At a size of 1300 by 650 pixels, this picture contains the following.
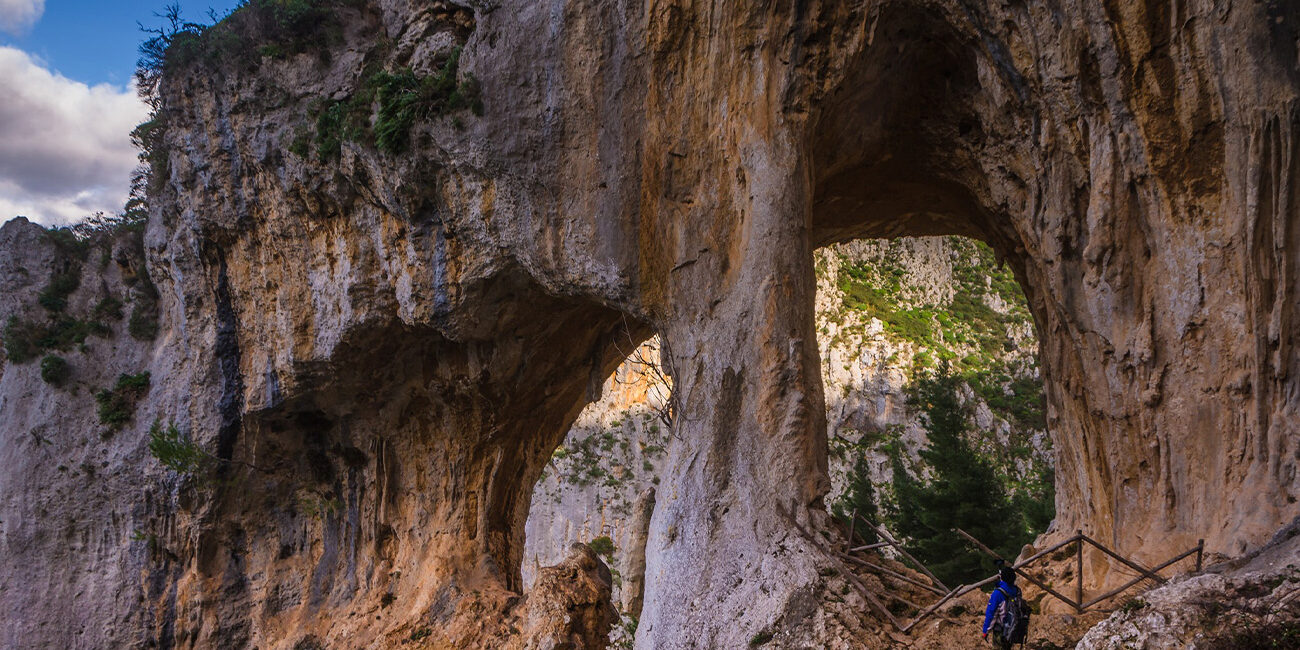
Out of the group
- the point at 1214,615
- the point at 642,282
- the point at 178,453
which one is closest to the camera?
the point at 1214,615

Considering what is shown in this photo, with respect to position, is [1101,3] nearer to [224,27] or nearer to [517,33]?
[517,33]

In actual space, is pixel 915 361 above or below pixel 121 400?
above

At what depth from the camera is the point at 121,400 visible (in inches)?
565

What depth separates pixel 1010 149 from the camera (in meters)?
9.15

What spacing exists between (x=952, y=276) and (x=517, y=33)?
32.5 metres

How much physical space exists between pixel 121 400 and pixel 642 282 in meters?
10.4

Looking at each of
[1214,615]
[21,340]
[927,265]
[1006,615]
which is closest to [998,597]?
[1006,615]

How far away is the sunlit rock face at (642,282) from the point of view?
7012 mm

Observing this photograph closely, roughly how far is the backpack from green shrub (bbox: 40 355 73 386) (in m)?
15.3

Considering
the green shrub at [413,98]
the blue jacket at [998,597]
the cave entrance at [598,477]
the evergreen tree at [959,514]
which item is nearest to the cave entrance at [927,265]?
the evergreen tree at [959,514]

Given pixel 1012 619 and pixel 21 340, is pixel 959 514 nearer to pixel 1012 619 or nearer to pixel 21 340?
pixel 1012 619

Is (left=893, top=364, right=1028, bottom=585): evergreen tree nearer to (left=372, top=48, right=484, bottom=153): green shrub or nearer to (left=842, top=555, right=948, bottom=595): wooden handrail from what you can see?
A: (left=842, top=555, right=948, bottom=595): wooden handrail

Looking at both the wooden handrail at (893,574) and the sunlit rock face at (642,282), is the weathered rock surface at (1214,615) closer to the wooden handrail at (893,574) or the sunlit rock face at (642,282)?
the sunlit rock face at (642,282)

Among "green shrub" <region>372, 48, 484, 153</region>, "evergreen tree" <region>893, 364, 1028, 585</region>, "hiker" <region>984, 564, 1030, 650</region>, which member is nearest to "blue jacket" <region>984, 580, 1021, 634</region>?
"hiker" <region>984, 564, 1030, 650</region>
